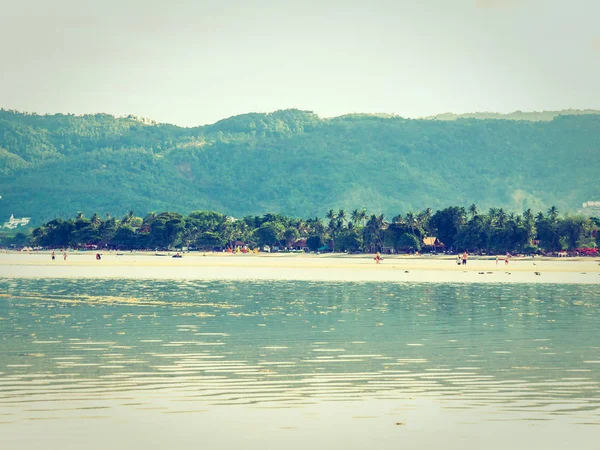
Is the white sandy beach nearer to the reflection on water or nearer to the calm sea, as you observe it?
the reflection on water

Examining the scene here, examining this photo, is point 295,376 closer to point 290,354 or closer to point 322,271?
point 290,354

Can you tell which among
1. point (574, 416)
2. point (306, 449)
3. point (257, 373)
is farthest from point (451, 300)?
point (306, 449)

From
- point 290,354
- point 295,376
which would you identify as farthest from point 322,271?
point 295,376

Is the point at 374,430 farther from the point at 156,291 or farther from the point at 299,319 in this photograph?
the point at 156,291

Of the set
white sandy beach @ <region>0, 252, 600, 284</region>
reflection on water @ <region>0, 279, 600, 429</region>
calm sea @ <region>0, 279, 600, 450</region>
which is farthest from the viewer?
white sandy beach @ <region>0, 252, 600, 284</region>

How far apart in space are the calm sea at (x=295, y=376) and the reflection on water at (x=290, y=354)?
68 mm

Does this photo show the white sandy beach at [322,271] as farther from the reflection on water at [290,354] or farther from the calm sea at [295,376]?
the calm sea at [295,376]

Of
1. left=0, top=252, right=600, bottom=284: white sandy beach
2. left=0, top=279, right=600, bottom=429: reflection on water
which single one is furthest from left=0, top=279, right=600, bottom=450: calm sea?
left=0, top=252, right=600, bottom=284: white sandy beach

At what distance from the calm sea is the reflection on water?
68mm

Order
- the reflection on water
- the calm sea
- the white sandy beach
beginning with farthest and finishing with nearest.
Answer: the white sandy beach → the reflection on water → the calm sea

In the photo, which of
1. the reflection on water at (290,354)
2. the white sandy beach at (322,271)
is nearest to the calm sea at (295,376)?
the reflection on water at (290,354)

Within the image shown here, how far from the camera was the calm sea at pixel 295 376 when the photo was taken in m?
17.8

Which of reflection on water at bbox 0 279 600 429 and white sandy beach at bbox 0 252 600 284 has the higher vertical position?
white sandy beach at bbox 0 252 600 284

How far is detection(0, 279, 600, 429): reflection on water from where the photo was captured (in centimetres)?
2123
